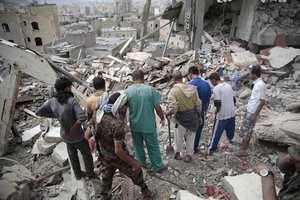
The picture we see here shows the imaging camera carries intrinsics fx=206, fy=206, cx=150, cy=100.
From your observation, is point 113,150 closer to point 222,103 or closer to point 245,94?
point 222,103

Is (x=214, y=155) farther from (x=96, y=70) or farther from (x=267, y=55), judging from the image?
(x=96, y=70)

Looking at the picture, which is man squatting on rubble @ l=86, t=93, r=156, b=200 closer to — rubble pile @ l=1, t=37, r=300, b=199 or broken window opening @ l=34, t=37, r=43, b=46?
rubble pile @ l=1, t=37, r=300, b=199

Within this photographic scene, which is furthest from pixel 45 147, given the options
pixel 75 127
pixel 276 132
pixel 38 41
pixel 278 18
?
pixel 38 41

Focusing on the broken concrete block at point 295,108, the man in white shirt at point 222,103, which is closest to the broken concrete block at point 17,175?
the man in white shirt at point 222,103

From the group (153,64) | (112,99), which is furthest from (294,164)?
(153,64)

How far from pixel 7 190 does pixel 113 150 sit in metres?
1.79

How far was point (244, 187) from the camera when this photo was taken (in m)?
3.18

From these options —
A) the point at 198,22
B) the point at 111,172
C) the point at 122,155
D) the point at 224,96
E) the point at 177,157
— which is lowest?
the point at 177,157

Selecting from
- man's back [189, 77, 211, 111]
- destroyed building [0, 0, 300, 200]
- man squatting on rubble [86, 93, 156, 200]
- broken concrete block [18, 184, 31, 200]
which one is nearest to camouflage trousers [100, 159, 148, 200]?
man squatting on rubble [86, 93, 156, 200]

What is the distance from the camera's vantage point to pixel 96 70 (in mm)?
9359

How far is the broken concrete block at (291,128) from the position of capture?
14.1ft

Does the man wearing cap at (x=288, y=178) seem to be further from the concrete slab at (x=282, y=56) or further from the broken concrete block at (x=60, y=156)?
the concrete slab at (x=282, y=56)

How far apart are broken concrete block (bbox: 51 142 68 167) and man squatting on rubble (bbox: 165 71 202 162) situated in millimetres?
2474

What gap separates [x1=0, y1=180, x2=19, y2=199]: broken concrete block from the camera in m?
3.05
